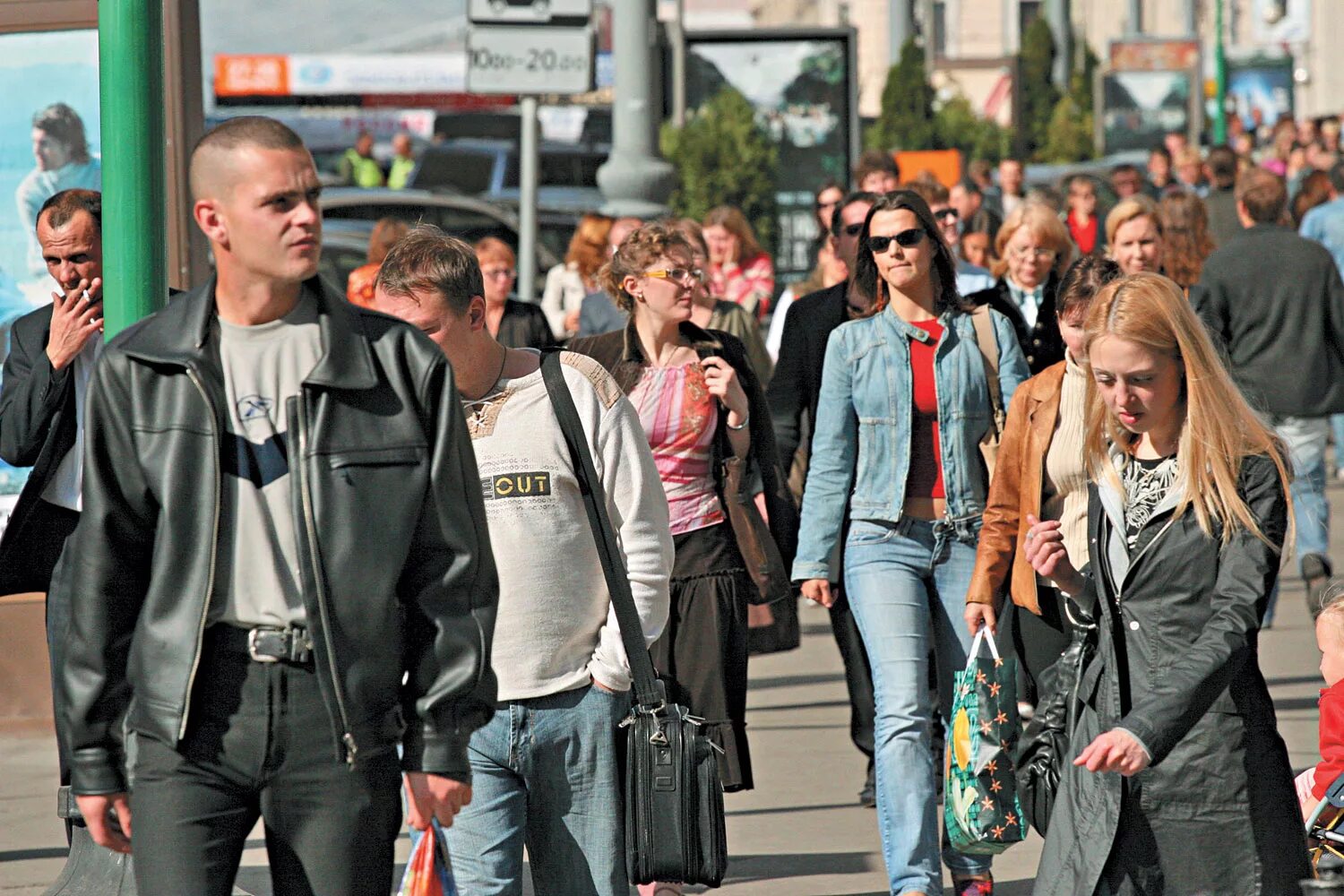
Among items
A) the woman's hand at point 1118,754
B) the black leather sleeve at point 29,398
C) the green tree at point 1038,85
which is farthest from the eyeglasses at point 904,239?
the green tree at point 1038,85

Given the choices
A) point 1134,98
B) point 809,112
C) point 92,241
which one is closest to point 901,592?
point 92,241

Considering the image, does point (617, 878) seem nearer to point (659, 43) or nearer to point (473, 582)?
point (473, 582)

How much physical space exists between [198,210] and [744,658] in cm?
309

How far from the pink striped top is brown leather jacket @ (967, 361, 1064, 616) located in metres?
0.81

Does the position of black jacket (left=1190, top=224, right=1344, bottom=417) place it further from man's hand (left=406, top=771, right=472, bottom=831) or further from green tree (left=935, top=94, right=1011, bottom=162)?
green tree (left=935, top=94, right=1011, bottom=162)

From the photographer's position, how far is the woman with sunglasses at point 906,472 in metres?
5.89

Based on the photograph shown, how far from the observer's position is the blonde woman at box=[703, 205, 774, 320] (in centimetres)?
1132

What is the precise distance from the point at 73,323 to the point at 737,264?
6388mm

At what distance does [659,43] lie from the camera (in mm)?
13984

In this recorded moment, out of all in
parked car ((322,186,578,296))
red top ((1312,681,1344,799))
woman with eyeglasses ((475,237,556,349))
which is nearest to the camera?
red top ((1312,681,1344,799))

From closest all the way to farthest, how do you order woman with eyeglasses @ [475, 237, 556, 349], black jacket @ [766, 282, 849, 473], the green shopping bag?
the green shopping bag, black jacket @ [766, 282, 849, 473], woman with eyeglasses @ [475, 237, 556, 349]

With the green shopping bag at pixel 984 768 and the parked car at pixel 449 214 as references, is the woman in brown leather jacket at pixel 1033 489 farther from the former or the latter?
the parked car at pixel 449 214

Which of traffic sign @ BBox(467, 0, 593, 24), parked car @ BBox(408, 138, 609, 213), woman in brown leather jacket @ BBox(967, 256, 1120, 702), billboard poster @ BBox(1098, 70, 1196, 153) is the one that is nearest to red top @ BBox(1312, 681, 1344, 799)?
woman in brown leather jacket @ BBox(967, 256, 1120, 702)

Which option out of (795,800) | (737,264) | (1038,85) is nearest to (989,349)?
(795,800)
